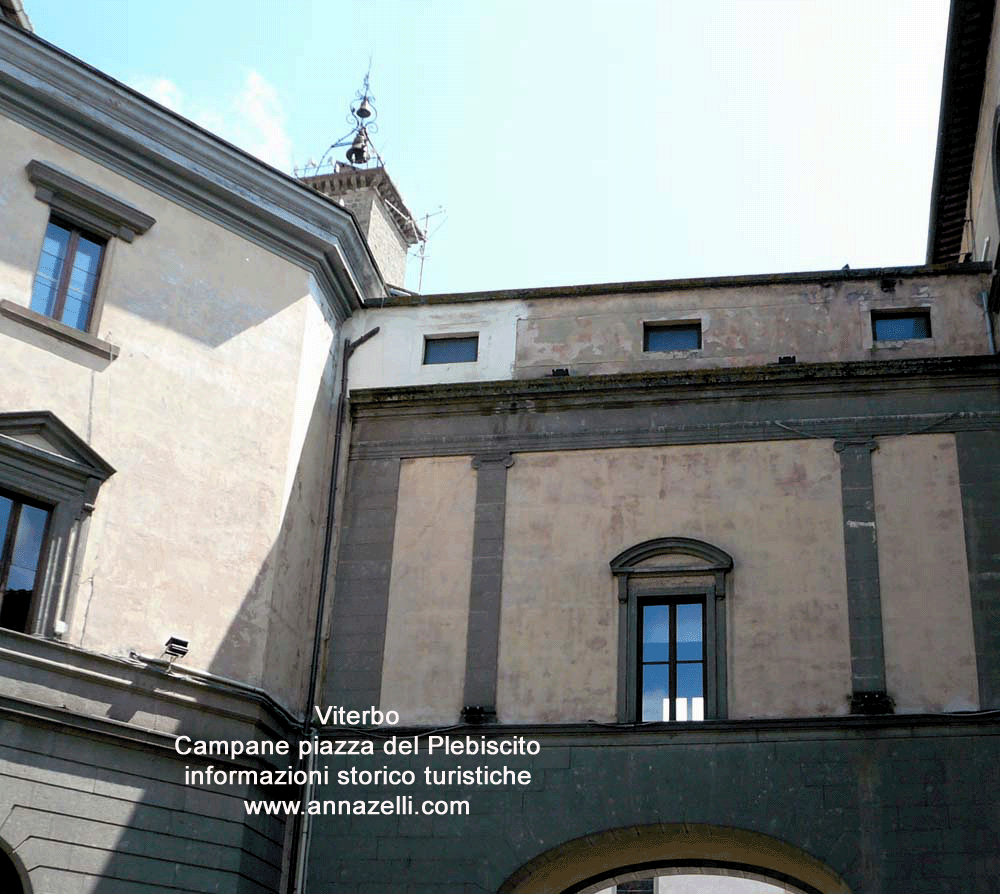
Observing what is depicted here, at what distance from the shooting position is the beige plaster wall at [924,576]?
1611 cm

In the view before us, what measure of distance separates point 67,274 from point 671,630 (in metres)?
7.93

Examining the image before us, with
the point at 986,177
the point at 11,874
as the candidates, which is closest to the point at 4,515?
the point at 11,874

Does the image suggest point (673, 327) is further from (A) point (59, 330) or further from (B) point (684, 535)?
(A) point (59, 330)

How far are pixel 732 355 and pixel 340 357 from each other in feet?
16.9

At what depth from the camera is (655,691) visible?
662 inches

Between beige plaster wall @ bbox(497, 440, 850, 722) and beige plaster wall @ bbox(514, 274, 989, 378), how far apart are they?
1.45m

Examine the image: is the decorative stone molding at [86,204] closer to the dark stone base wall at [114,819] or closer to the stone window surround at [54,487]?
the stone window surround at [54,487]

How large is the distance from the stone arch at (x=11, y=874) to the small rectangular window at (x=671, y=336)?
9.78 meters

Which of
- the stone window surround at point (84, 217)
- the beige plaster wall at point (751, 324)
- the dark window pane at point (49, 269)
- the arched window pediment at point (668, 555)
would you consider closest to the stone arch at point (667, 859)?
the arched window pediment at point (668, 555)

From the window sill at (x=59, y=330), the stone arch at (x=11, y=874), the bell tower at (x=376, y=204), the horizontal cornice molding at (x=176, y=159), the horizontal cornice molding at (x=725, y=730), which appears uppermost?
the bell tower at (x=376, y=204)

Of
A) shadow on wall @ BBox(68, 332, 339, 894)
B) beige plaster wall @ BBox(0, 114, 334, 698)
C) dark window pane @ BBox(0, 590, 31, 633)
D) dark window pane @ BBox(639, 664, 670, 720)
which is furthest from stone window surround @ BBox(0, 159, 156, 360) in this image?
dark window pane @ BBox(639, 664, 670, 720)

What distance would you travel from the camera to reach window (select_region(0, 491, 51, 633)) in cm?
1473

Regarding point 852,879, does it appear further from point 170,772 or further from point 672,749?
point 170,772

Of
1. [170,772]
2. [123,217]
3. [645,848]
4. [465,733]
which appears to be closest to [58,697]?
[170,772]
